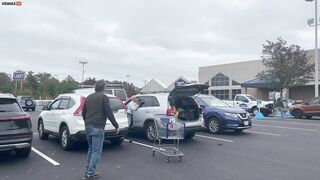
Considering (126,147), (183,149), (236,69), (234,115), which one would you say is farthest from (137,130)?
(236,69)

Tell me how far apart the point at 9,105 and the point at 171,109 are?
455 centimetres

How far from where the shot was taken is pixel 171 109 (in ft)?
34.1

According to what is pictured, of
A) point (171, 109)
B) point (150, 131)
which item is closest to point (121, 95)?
point (150, 131)

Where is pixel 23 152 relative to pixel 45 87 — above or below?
below

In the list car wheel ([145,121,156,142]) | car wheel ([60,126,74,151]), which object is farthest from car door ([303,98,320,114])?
car wheel ([60,126,74,151])

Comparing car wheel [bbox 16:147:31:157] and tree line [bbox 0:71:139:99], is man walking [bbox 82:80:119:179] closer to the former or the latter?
car wheel [bbox 16:147:31:157]

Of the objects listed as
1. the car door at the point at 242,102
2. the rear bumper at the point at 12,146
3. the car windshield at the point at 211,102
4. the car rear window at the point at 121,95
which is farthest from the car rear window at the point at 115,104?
the car door at the point at 242,102

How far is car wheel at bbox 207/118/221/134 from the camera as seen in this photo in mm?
13336

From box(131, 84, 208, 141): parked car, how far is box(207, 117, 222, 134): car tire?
5.84 feet

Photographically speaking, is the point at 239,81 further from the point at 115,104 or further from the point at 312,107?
the point at 115,104

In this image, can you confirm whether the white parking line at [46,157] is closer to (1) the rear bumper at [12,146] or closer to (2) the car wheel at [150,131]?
(1) the rear bumper at [12,146]

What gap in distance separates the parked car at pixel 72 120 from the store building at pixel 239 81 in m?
31.3

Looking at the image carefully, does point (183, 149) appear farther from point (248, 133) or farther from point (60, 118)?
point (248, 133)

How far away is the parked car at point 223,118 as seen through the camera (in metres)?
13.1
